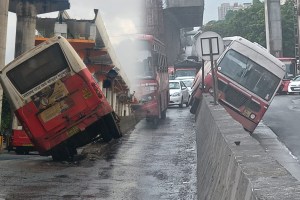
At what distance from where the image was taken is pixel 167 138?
61.4 ft

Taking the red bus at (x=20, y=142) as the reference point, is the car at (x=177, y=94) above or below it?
below

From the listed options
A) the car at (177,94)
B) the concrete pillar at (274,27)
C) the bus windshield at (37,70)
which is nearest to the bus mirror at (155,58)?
the bus windshield at (37,70)

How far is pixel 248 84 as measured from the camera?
18.3 meters

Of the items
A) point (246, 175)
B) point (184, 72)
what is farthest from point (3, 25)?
point (184, 72)

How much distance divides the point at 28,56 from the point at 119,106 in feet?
38.5

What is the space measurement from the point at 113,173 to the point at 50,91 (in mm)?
2282

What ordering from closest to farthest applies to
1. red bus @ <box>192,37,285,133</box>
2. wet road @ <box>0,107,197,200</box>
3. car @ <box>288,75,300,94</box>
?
wet road @ <box>0,107,197,200</box>, red bus @ <box>192,37,285,133</box>, car @ <box>288,75,300,94</box>

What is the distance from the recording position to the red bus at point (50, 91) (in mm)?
12500

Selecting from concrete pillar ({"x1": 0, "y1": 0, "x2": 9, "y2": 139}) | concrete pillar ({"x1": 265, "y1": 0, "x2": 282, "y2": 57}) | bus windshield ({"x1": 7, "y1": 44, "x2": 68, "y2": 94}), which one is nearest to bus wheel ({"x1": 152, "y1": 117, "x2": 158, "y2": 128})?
concrete pillar ({"x1": 0, "y1": 0, "x2": 9, "y2": 139})

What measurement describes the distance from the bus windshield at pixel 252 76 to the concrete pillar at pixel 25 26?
852 cm

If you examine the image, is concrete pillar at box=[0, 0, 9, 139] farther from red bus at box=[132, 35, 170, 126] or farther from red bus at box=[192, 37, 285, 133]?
red bus at box=[192, 37, 285, 133]

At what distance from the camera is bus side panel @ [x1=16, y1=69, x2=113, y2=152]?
1252 centimetres

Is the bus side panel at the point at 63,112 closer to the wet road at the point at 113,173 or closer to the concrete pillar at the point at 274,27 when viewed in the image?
the wet road at the point at 113,173

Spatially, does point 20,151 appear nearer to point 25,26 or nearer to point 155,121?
point 155,121
